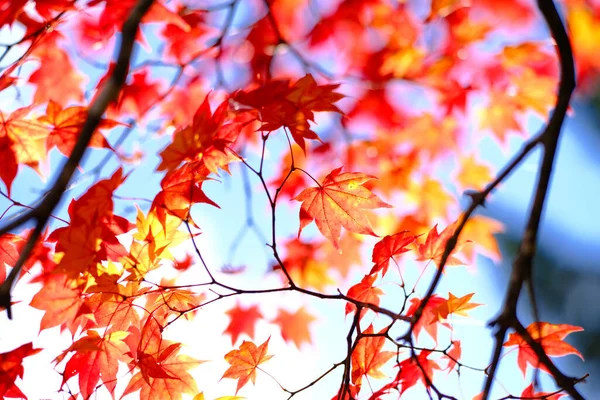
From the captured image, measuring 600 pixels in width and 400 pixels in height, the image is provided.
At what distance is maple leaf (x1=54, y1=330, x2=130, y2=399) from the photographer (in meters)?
1.10

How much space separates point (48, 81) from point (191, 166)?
1.01 meters

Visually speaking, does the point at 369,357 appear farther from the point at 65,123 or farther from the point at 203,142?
the point at 65,123

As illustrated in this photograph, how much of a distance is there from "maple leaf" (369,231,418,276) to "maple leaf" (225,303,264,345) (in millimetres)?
1002

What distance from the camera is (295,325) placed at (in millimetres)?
2078

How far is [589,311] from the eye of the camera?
1697 mm

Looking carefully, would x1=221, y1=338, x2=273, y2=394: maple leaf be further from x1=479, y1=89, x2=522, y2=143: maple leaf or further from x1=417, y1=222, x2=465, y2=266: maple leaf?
x1=479, y1=89, x2=522, y2=143: maple leaf

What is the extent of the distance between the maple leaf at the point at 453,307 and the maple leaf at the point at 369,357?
5.4 inches

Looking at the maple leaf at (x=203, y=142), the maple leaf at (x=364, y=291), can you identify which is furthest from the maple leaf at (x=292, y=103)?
the maple leaf at (x=364, y=291)

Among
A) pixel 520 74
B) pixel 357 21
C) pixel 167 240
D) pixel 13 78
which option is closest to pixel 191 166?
pixel 167 240

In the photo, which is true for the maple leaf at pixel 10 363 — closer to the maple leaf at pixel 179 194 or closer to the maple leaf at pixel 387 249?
the maple leaf at pixel 179 194

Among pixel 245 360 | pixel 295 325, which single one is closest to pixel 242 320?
pixel 295 325

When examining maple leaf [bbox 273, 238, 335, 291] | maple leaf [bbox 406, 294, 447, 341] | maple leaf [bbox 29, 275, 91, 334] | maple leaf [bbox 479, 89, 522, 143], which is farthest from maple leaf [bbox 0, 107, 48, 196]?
maple leaf [bbox 479, 89, 522, 143]

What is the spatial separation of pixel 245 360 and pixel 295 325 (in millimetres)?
939

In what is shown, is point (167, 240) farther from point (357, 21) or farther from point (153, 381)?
point (357, 21)
